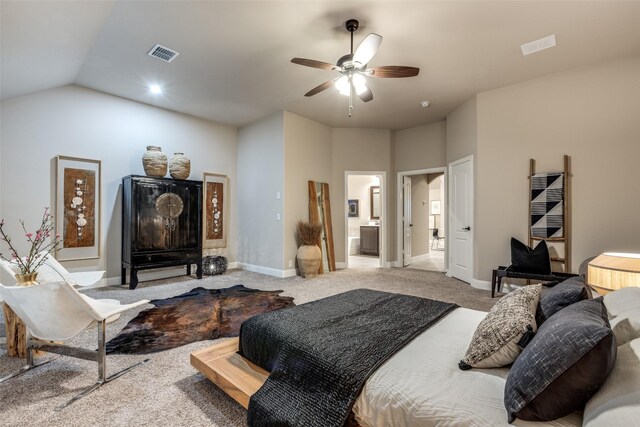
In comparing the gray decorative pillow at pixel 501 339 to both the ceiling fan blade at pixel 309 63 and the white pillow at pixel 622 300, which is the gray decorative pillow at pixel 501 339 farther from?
the ceiling fan blade at pixel 309 63

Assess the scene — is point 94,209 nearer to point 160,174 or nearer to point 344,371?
point 160,174

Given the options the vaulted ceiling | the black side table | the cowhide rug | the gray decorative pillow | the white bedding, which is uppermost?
the vaulted ceiling

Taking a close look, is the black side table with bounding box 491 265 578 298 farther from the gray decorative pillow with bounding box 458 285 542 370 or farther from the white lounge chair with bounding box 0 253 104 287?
the white lounge chair with bounding box 0 253 104 287

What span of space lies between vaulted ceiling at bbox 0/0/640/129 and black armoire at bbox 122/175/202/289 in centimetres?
144

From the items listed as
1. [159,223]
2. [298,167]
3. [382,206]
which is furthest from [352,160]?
[159,223]

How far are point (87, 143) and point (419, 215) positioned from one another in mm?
6598

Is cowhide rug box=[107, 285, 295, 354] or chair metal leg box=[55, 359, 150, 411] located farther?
cowhide rug box=[107, 285, 295, 354]

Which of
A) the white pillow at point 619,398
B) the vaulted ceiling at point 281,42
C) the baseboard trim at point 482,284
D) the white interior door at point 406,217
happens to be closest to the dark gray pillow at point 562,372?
the white pillow at point 619,398

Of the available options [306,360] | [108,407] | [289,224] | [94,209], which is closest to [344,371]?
[306,360]

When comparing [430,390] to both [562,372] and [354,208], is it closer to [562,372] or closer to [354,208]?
[562,372]

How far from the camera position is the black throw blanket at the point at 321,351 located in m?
1.28

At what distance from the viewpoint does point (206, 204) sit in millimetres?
5734

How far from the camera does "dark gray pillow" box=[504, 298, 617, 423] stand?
2.83 feet

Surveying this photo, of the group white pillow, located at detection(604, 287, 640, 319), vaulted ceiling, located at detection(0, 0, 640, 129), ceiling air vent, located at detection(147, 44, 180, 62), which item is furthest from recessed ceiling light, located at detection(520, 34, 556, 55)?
ceiling air vent, located at detection(147, 44, 180, 62)
